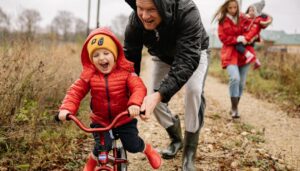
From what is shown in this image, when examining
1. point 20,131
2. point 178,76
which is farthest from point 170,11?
point 20,131

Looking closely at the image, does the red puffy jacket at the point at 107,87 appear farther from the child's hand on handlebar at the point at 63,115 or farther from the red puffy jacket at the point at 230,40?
the red puffy jacket at the point at 230,40

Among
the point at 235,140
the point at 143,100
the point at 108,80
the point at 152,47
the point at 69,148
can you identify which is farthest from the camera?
the point at 235,140

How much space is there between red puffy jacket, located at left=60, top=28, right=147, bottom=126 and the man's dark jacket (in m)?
0.27

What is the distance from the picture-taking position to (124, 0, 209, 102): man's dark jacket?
268cm

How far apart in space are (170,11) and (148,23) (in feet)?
0.67

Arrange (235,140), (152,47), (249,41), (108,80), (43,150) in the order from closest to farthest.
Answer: (108,80), (152,47), (43,150), (235,140), (249,41)

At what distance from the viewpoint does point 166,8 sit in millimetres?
2613

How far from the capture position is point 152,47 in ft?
11.1

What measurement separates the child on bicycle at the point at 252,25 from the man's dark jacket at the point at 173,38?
10.8 ft

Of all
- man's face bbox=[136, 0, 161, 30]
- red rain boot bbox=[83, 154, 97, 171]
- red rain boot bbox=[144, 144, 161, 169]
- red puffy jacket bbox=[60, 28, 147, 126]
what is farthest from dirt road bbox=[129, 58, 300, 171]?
man's face bbox=[136, 0, 161, 30]

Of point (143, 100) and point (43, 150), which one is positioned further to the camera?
point (43, 150)

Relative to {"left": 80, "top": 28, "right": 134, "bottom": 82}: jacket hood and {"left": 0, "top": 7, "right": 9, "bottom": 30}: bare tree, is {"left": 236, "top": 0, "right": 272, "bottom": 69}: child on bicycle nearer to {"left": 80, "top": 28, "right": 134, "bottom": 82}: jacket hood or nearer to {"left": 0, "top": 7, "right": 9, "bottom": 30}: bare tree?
{"left": 80, "top": 28, "right": 134, "bottom": 82}: jacket hood

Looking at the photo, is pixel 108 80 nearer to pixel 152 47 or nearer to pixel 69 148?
pixel 152 47

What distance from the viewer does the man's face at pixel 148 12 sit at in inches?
101
